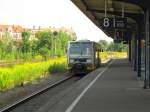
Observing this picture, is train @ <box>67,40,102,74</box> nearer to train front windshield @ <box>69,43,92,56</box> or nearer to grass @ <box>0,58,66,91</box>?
train front windshield @ <box>69,43,92,56</box>

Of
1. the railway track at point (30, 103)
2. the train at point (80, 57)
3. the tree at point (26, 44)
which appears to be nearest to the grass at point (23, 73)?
the train at point (80, 57)

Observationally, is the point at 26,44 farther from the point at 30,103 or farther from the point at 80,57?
the point at 30,103

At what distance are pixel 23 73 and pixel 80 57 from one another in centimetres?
861

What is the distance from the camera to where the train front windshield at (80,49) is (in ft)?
137

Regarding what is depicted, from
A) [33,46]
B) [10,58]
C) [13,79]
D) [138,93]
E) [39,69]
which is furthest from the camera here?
[33,46]

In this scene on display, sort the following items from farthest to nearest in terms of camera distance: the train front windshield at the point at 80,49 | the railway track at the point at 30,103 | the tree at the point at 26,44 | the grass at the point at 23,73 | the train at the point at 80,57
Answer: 1. the tree at the point at 26,44
2. the train front windshield at the point at 80,49
3. the train at the point at 80,57
4. the grass at the point at 23,73
5. the railway track at the point at 30,103

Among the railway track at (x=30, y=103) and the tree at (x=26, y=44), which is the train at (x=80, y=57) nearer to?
the railway track at (x=30, y=103)

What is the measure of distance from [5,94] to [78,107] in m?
10.3

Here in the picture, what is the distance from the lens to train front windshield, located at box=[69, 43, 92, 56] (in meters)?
41.8

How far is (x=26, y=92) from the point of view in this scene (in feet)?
84.5

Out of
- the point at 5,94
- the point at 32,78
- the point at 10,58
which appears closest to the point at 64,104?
the point at 5,94

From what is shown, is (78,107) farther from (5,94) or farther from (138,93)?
(5,94)

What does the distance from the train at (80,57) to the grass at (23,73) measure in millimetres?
2586

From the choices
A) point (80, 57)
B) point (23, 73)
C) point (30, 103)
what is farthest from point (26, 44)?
point (30, 103)
